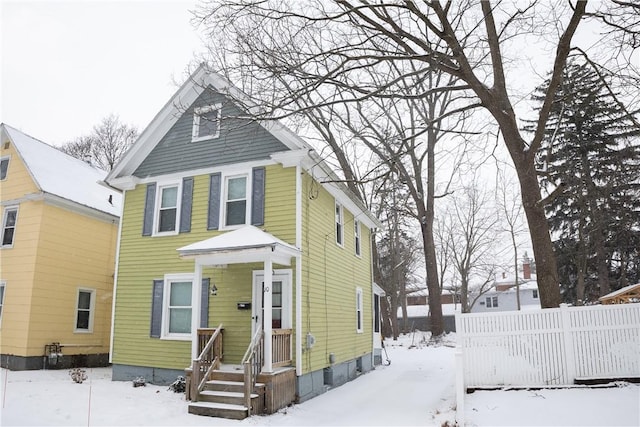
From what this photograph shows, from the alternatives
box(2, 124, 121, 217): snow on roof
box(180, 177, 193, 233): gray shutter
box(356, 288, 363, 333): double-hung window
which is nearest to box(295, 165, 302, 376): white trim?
box(180, 177, 193, 233): gray shutter

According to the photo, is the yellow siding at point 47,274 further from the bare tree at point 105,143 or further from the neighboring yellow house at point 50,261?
the bare tree at point 105,143

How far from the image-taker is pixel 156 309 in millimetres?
11570

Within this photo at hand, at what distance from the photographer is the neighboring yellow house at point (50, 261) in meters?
13.1

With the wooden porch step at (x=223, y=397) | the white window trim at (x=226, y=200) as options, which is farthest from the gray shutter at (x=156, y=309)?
the wooden porch step at (x=223, y=397)

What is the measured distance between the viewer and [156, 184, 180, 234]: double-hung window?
1209 centimetres

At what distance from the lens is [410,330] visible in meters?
38.2

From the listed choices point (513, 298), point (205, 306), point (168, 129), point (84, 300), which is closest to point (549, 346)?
point (205, 306)

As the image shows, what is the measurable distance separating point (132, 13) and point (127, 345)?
8.13m

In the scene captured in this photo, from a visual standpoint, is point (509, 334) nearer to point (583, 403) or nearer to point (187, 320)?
point (583, 403)

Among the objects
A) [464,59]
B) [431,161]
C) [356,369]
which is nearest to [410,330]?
[431,161]

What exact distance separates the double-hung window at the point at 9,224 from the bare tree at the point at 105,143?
17.9 meters

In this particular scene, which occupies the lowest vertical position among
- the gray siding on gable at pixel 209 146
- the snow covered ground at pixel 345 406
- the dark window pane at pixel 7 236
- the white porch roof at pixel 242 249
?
the snow covered ground at pixel 345 406

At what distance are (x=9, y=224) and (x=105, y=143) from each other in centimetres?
1967

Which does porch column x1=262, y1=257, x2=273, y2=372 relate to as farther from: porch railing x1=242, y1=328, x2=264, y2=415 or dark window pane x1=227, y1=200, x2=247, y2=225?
dark window pane x1=227, y1=200, x2=247, y2=225
